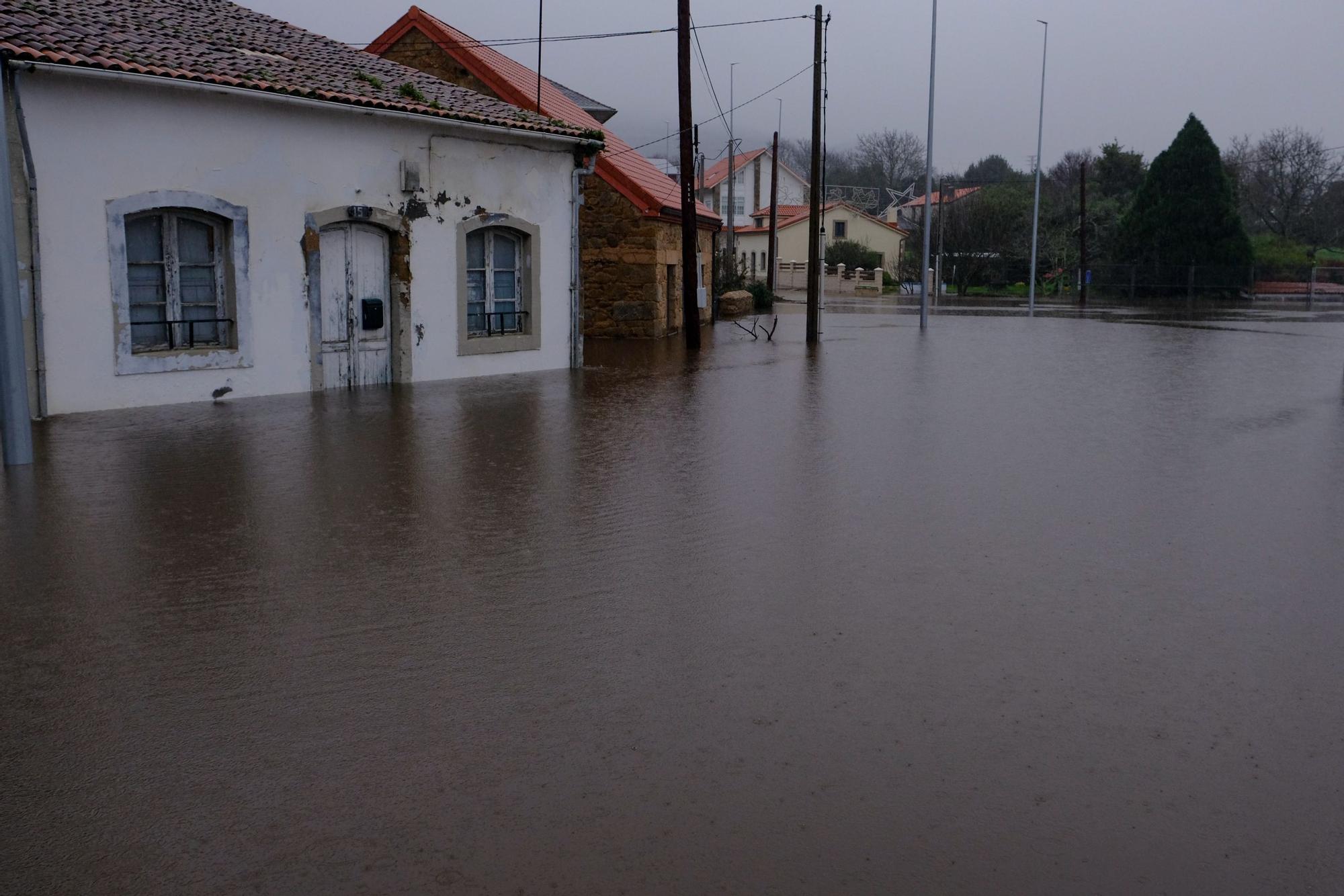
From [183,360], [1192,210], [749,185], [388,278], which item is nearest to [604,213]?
[388,278]

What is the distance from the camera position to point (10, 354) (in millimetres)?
9484

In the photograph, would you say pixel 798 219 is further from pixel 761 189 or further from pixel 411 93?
pixel 411 93

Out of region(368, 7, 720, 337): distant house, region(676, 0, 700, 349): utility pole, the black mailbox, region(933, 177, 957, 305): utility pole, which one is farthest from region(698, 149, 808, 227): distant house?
the black mailbox

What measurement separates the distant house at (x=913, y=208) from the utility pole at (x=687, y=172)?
50.8 meters

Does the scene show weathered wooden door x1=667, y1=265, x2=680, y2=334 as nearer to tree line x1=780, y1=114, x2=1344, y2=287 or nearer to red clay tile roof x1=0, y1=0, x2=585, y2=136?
red clay tile roof x1=0, y1=0, x2=585, y2=136

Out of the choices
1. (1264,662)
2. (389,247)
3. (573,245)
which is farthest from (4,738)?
(573,245)

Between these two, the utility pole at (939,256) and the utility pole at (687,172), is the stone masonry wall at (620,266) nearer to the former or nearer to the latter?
the utility pole at (687,172)

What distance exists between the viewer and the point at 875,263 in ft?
235

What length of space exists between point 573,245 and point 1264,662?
48.6ft

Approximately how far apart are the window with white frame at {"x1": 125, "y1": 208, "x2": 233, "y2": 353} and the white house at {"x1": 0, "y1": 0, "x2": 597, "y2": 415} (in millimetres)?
23

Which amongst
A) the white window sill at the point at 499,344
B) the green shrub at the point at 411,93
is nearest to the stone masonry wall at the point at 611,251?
the white window sill at the point at 499,344

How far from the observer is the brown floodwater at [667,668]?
3629 millimetres

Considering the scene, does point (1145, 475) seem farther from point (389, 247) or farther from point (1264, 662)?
point (389, 247)

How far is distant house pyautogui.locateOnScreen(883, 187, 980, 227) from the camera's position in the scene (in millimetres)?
77500
